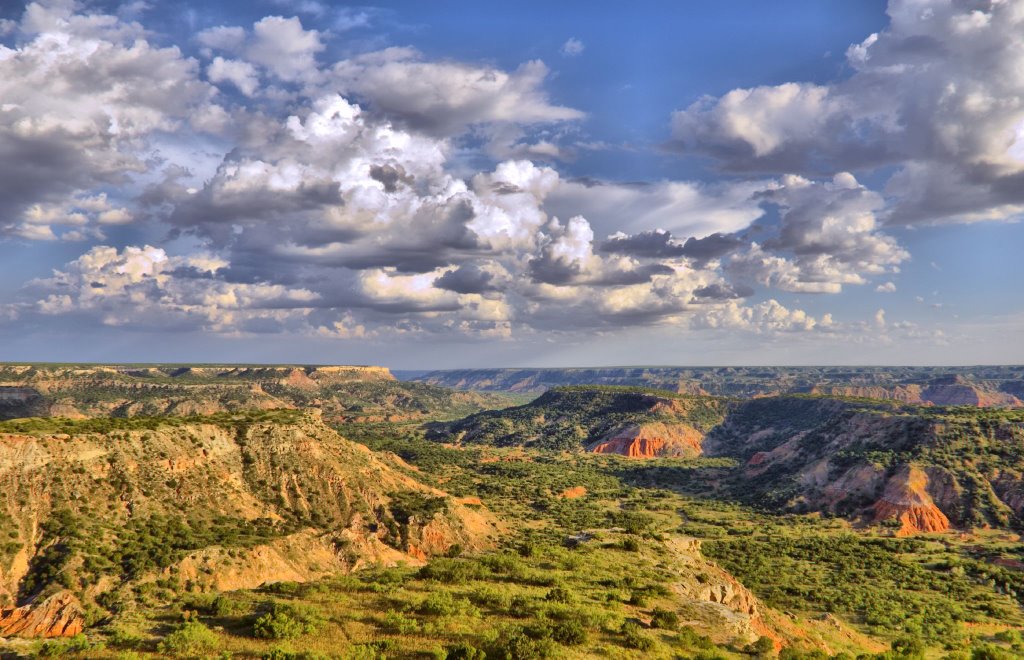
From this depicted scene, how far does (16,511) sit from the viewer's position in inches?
2130

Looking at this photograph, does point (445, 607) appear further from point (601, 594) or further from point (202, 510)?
point (202, 510)

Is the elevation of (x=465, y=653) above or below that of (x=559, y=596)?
above

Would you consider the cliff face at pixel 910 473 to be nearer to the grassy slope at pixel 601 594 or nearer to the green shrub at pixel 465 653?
the grassy slope at pixel 601 594

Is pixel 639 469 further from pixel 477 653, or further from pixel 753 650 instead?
pixel 477 653

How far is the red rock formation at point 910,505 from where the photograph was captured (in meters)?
109

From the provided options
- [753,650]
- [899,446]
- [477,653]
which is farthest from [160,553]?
[899,446]

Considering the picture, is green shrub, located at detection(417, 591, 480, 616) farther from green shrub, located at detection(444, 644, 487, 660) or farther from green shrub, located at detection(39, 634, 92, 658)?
green shrub, located at detection(39, 634, 92, 658)

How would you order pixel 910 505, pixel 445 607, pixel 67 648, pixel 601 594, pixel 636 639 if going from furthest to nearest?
pixel 910 505, pixel 601 594, pixel 445 607, pixel 636 639, pixel 67 648

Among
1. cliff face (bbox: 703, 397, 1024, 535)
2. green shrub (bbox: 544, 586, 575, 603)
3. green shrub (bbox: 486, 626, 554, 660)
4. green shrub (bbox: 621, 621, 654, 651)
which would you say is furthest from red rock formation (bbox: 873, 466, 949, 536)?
green shrub (bbox: 486, 626, 554, 660)

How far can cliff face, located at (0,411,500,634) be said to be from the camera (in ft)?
169

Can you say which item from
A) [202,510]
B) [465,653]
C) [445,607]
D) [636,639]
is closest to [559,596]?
[636,639]

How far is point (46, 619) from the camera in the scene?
41.6 meters

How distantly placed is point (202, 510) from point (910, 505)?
120 meters

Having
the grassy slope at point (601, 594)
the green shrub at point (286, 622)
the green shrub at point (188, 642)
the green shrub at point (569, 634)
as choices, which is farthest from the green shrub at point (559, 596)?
the green shrub at point (188, 642)
